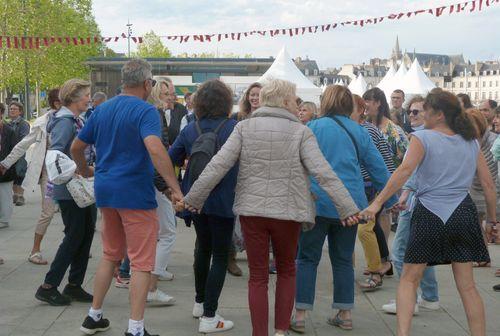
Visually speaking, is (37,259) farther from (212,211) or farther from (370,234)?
(370,234)

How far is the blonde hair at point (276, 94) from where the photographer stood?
485cm

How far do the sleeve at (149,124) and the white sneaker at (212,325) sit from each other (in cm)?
143

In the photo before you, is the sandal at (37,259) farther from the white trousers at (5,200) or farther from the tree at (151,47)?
the tree at (151,47)

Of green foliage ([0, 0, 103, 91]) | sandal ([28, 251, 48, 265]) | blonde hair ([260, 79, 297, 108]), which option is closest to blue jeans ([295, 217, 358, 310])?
blonde hair ([260, 79, 297, 108])

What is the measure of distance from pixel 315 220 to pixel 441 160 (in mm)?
1092

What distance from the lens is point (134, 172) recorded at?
15.8 feet

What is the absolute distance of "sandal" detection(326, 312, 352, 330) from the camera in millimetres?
5488

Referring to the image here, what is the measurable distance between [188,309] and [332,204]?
1.56 m

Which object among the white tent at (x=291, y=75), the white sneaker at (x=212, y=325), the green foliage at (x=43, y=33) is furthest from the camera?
the green foliage at (x=43, y=33)

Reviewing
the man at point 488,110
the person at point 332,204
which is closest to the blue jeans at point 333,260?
the person at point 332,204

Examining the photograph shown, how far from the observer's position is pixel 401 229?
599cm

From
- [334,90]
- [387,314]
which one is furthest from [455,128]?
[387,314]

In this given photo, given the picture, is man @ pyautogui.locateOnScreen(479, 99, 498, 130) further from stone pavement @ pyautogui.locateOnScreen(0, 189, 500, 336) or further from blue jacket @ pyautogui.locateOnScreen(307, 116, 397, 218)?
blue jacket @ pyautogui.locateOnScreen(307, 116, 397, 218)

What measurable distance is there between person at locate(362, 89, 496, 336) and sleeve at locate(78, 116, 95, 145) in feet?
6.57
